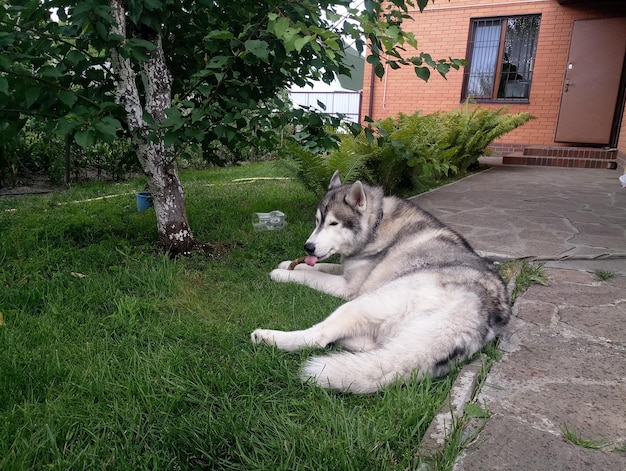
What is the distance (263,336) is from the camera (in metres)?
2.11

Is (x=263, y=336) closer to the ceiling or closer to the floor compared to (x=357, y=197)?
closer to the floor

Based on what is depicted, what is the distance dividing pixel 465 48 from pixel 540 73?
6.68 ft

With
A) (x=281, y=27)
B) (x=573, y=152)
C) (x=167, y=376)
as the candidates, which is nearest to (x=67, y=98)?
(x=281, y=27)

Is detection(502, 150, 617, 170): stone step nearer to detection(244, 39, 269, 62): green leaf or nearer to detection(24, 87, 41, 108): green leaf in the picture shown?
detection(244, 39, 269, 62): green leaf

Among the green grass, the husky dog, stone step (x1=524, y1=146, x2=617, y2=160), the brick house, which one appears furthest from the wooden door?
the husky dog

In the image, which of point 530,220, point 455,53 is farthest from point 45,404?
point 455,53

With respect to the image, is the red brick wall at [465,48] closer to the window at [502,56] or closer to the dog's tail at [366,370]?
the window at [502,56]

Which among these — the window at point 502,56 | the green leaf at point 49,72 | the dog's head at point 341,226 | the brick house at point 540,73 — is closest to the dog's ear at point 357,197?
the dog's head at point 341,226

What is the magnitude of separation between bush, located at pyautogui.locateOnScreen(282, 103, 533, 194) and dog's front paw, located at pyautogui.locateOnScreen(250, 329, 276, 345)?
6.60 ft

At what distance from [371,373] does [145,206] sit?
13.0ft

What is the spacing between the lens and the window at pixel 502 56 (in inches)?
441

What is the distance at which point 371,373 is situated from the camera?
1688 millimetres

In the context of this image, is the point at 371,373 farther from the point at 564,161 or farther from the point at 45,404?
the point at 564,161

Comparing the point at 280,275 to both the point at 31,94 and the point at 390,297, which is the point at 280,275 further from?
the point at 31,94
